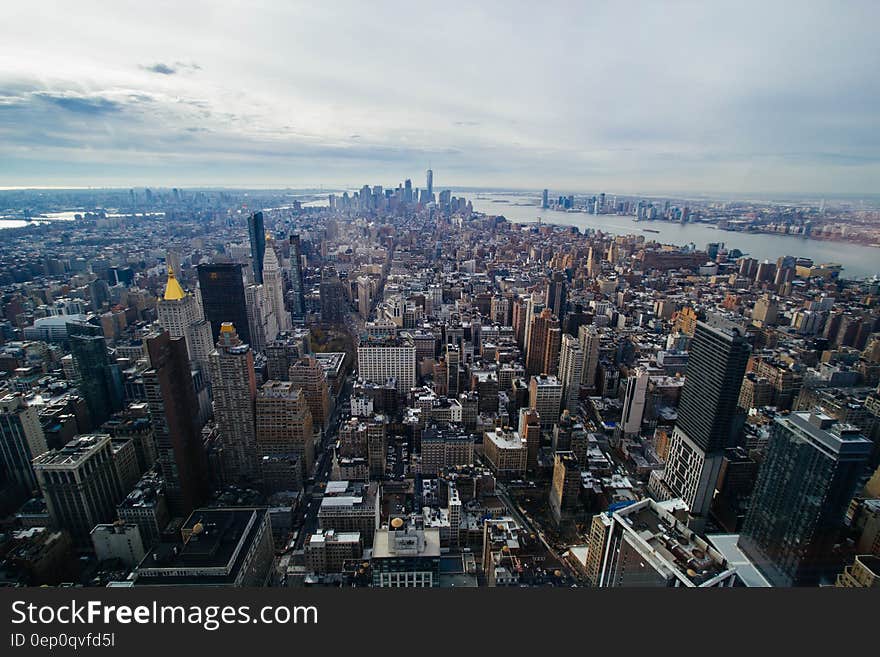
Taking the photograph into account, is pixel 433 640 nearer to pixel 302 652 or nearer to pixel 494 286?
pixel 302 652

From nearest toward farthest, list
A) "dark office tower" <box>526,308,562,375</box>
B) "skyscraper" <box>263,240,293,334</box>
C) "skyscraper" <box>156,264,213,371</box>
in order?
1. "skyscraper" <box>156,264,213,371</box>
2. "dark office tower" <box>526,308,562,375</box>
3. "skyscraper" <box>263,240,293,334</box>

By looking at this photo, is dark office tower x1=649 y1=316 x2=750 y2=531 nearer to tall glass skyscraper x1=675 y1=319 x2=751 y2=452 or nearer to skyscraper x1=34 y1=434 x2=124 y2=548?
tall glass skyscraper x1=675 y1=319 x2=751 y2=452

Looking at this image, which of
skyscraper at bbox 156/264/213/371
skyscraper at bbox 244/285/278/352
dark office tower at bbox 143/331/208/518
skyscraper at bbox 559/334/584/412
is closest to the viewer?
dark office tower at bbox 143/331/208/518

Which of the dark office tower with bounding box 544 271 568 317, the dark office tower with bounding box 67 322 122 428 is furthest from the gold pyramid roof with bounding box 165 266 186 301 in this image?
the dark office tower with bounding box 544 271 568 317

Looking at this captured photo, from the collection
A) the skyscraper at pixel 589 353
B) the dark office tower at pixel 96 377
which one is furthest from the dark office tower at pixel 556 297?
the dark office tower at pixel 96 377

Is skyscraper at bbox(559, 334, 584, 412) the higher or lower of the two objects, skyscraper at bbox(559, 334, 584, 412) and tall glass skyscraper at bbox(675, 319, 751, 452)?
the lower

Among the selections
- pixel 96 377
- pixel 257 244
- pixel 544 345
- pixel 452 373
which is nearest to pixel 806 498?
pixel 544 345

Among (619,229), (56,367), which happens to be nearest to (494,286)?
(619,229)

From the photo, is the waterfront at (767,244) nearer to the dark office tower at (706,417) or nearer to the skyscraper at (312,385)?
the dark office tower at (706,417)
